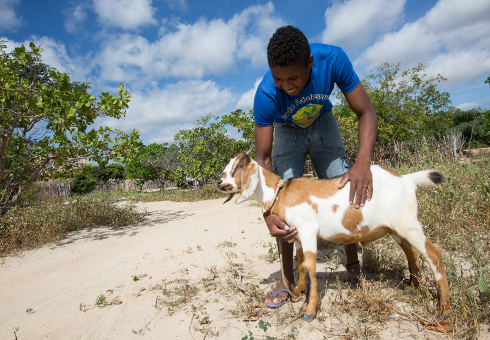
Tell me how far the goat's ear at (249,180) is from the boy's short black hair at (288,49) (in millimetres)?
961

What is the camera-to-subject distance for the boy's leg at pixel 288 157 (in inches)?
117

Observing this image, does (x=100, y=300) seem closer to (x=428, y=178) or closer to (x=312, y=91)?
(x=312, y=91)

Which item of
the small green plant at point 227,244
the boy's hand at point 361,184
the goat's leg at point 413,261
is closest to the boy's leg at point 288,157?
the boy's hand at point 361,184

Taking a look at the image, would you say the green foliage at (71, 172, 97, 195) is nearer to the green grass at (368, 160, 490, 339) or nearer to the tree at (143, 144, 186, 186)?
the tree at (143, 144, 186, 186)

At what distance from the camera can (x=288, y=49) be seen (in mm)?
2238

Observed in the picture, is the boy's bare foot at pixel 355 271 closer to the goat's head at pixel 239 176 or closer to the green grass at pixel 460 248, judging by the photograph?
the green grass at pixel 460 248

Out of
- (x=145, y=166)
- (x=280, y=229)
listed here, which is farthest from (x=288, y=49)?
(x=145, y=166)

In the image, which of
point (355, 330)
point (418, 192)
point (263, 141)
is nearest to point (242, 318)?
point (355, 330)

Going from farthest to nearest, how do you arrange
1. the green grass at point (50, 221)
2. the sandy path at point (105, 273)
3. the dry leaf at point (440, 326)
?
the green grass at point (50, 221), the sandy path at point (105, 273), the dry leaf at point (440, 326)

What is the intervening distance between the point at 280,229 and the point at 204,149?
11.2 m

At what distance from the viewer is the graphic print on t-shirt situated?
8.93 ft

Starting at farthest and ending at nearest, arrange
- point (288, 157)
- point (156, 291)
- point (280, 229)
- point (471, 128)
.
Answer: point (471, 128) < point (156, 291) < point (288, 157) < point (280, 229)

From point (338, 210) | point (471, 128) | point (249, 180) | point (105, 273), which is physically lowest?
point (105, 273)

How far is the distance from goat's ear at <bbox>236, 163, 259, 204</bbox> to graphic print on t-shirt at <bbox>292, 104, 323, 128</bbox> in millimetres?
693
